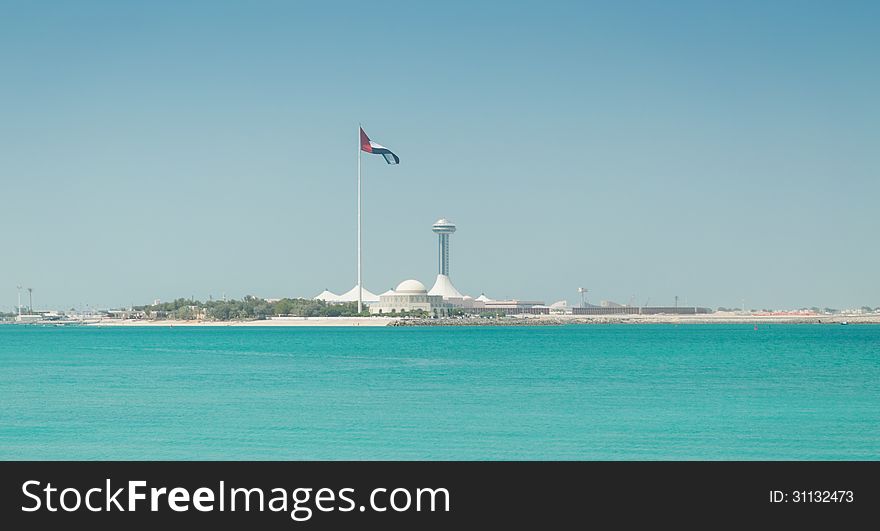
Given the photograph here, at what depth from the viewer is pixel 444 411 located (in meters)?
31.8

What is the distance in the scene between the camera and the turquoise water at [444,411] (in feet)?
79.5

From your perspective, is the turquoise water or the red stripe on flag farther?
the red stripe on flag

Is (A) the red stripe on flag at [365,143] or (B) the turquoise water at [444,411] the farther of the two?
(A) the red stripe on flag at [365,143]

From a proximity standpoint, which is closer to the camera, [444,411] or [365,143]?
[444,411]

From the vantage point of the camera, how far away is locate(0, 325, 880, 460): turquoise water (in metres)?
24.2

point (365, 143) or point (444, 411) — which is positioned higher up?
point (365, 143)

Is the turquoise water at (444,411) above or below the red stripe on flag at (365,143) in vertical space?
below

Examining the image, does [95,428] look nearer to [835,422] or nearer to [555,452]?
[555,452]

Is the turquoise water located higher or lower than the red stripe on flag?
lower
